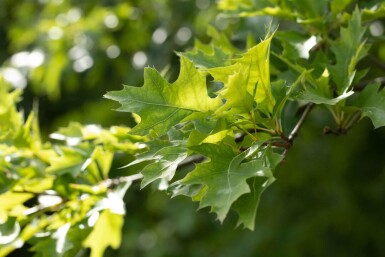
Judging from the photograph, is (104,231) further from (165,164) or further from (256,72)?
(256,72)

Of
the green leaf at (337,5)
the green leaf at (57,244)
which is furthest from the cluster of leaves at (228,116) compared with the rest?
the green leaf at (57,244)

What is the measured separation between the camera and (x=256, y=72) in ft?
3.90

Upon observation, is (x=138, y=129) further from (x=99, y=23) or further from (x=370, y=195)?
(x=370, y=195)

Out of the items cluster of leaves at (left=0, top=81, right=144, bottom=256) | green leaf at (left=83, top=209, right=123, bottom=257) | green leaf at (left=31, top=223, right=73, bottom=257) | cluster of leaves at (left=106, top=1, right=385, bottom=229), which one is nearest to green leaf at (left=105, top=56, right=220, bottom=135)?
cluster of leaves at (left=106, top=1, right=385, bottom=229)

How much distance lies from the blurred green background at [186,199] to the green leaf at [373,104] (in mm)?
1551

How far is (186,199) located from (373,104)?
2325 millimetres

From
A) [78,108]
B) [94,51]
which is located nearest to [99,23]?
[94,51]

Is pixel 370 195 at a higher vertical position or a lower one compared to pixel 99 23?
lower

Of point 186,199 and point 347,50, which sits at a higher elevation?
point 347,50

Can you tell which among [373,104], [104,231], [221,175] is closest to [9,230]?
[104,231]

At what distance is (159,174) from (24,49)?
2.52 m

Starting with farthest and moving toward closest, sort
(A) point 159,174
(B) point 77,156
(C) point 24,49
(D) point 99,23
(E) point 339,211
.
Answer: (C) point 24,49
(E) point 339,211
(D) point 99,23
(B) point 77,156
(A) point 159,174

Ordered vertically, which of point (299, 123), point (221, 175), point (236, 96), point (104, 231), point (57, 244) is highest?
point (236, 96)

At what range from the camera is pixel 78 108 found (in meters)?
4.07
